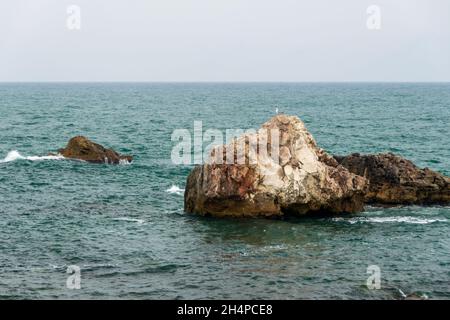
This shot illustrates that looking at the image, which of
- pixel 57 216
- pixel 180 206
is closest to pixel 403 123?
pixel 180 206

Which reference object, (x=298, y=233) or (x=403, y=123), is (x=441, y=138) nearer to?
(x=403, y=123)

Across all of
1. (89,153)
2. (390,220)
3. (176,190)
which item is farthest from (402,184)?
(89,153)

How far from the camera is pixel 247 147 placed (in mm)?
46344

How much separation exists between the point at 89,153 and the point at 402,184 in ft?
119

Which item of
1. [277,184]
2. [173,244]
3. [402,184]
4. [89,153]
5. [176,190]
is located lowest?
[173,244]

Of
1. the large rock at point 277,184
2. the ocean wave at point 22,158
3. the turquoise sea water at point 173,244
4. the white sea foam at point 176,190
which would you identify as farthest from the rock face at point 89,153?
the large rock at point 277,184

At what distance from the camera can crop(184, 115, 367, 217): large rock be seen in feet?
149

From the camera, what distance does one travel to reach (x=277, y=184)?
1794 inches

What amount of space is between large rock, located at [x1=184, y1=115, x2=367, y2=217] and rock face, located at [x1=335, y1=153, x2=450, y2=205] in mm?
3531

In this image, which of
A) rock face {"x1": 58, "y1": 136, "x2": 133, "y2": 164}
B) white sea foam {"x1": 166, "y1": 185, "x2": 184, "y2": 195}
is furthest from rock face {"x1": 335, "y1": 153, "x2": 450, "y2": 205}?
rock face {"x1": 58, "y1": 136, "x2": 133, "y2": 164}

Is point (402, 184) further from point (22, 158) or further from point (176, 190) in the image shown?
point (22, 158)

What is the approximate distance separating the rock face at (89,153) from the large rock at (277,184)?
2516 centimetres

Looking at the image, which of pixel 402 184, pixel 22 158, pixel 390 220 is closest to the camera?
pixel 390 220
